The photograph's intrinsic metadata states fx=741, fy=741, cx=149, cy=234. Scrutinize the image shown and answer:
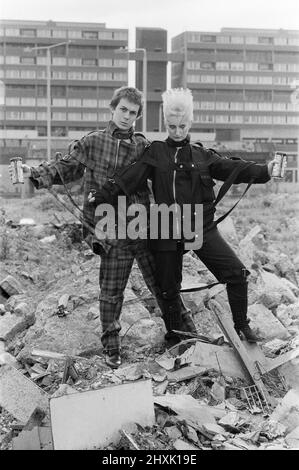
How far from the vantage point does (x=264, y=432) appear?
4551 millimetres

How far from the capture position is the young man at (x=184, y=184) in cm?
523

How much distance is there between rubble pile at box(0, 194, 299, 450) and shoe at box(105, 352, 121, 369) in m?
0.05

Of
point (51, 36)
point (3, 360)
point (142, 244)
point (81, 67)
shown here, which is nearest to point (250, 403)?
point (142, 244)

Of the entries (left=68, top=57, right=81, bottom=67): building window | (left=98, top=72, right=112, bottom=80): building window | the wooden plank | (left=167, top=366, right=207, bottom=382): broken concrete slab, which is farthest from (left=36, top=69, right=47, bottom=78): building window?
(left=167, top=366, right=207, bottom=382): broken concrete slab

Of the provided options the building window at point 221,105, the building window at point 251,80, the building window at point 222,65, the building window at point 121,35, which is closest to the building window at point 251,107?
the building window at point 221,105

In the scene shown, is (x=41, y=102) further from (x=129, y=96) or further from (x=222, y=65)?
(x=129, y=96)

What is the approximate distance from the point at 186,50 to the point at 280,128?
42.7ft

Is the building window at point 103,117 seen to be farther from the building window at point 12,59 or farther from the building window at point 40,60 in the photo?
the building window at point 12,59

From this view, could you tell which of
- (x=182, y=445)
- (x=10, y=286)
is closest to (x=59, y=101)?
(x=10, y=286)

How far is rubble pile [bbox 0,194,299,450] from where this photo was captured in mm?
4352

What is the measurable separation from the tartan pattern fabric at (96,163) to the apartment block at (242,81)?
214 feet

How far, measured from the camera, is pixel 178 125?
522 centimetres

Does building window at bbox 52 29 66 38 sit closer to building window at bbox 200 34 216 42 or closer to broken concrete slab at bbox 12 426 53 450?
building window at bbox 200 34 216 42

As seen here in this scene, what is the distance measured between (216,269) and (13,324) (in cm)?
248
